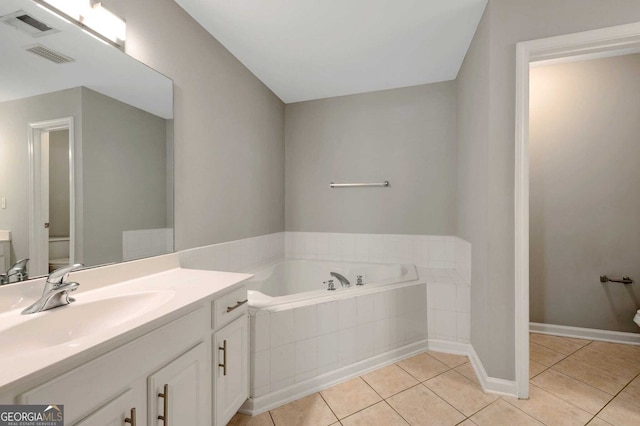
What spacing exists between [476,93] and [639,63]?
153 centimetres

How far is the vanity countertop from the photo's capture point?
24.6 inches

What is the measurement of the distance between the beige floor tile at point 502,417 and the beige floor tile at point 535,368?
478 millimetres

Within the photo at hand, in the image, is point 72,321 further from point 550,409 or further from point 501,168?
point 550,409

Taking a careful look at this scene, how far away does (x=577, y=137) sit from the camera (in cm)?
243

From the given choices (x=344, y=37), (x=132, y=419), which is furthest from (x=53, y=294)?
(x=344, y=37)

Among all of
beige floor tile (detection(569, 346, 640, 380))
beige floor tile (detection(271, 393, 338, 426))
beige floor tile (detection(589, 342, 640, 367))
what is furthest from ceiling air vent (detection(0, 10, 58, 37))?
beige floor tile (detection(589, 342, 640, 367))

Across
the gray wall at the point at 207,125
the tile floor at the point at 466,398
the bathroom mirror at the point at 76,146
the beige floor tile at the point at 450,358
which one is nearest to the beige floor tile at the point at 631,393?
the tile floor at the point at 466,398

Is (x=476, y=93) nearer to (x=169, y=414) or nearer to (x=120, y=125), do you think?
(x=120, y=125)

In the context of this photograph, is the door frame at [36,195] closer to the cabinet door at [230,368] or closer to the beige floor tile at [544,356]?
the cabinet door at [230,368]

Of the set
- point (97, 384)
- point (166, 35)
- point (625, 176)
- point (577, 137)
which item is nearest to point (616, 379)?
point (625, 176)

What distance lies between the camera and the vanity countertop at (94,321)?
62 cm

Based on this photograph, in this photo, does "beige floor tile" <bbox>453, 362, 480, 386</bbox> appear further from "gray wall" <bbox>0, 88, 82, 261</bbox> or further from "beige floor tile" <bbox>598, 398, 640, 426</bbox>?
"gray wall" <bbox>0, 88, 82, 261</bbox>

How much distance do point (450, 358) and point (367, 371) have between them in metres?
0.68

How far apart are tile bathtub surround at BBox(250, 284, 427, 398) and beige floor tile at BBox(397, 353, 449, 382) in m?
0.13
